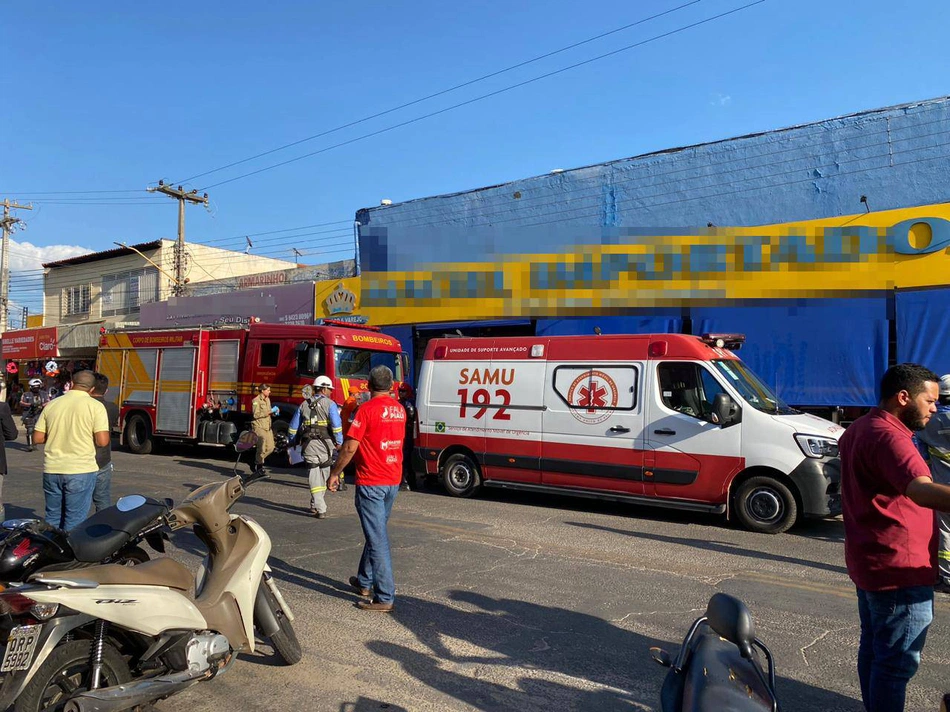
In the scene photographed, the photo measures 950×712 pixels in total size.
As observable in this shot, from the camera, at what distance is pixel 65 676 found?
3.19 metres

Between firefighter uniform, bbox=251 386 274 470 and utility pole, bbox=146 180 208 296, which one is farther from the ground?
utility pole, bbox=146 180 208 296

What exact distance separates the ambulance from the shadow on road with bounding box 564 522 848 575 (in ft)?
2.81

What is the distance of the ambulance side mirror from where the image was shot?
825cm

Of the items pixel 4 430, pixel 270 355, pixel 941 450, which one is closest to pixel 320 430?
pixel 4 430

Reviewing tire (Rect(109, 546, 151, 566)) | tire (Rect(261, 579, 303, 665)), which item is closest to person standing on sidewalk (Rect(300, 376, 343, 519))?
tire (Rect(109, 546, 151, 566))

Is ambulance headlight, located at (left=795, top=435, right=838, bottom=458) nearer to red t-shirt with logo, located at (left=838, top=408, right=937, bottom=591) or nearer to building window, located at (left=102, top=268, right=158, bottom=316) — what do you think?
red t-shirt with logo, located at (left=838, top=408, right=937, bottom=591)

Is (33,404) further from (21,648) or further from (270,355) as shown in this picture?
(21,648)

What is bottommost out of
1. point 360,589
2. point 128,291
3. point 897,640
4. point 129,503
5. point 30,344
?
point 360,589

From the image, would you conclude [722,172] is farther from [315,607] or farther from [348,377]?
[315,607]

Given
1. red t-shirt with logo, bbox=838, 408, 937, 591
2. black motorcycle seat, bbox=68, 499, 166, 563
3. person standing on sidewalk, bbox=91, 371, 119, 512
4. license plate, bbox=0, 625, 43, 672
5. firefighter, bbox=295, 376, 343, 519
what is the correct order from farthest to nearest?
firefighter, bbox=295, 376, 343, 519, person standing on sidewalk, bbox=91, 371, 119, 512, black motorcycle seat, bbox=68, 499, 166, 563, license plate, bbox=0, 625, 43, 672, red t-shirt with logo, bbox=838, 408, 937, 591

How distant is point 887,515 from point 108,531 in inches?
145

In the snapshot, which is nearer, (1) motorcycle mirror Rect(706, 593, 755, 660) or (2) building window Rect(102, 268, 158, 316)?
(1) motorcycle mirror Rect(706, 593, 755, 660)

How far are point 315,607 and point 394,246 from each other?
15416 mm

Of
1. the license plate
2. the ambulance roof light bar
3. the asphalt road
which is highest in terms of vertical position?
the ambulance roof light bar
